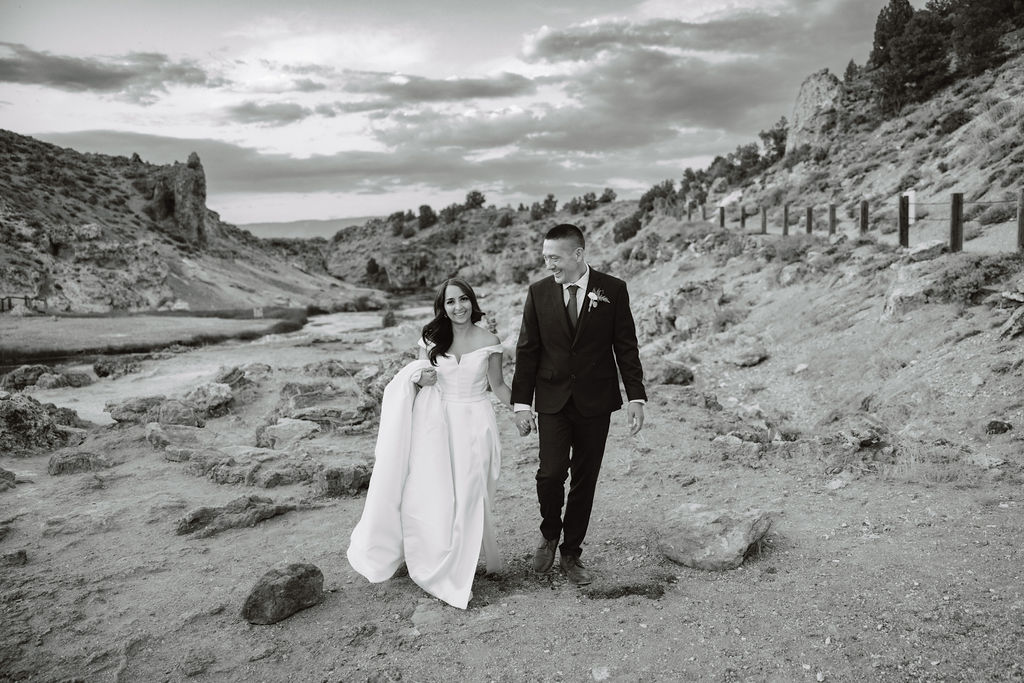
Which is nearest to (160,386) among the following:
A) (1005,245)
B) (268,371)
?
(268,371)

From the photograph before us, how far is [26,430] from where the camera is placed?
9.45 meters

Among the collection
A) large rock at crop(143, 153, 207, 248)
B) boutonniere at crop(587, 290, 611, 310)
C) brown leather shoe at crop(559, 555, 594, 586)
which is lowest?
brown leather shoe at crop(559, 555, 594, 586)

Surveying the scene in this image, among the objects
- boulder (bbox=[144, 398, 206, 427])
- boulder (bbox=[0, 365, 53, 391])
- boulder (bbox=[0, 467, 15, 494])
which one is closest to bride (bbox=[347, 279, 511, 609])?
boulder (bbox=[0, 467, 15, 494])

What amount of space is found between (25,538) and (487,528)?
4.46m

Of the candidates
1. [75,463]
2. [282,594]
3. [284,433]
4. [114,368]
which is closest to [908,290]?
[284,433]

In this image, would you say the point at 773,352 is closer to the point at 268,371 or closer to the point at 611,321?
the point at 611,321

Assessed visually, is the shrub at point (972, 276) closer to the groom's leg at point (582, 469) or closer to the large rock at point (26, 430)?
the groom's leg at point (582, 469)

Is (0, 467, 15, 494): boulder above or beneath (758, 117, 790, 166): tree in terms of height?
beneath

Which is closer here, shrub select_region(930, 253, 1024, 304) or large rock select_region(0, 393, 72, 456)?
large rock select_region(0, 393, 72, 456)

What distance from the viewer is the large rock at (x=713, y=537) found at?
15.1ft

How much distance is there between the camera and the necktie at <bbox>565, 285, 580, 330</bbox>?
14.4 feet

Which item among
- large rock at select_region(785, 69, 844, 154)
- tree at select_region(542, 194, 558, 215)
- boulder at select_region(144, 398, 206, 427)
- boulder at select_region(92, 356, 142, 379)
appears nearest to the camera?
boulder at select_region(144, 398, 206, 427)

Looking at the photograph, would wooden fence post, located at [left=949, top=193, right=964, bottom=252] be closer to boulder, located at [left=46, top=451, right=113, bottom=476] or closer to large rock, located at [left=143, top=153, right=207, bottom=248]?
boulder, located at [left=46, top=451, right=113, bottom=476]

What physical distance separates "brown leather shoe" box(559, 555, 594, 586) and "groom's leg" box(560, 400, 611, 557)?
1.6 inches
